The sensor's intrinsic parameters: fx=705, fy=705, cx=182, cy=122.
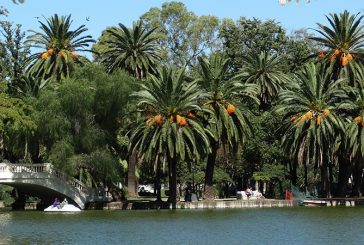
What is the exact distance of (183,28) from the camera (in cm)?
9806

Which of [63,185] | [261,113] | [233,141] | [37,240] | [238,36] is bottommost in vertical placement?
[37,240]

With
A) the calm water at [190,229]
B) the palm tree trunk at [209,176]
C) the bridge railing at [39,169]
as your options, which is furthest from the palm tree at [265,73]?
the calm water at [190,229]

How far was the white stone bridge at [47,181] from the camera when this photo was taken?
5409cm

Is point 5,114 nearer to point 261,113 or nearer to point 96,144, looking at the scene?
point 96,144

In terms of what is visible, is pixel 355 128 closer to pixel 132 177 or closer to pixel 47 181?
pixel 132 177

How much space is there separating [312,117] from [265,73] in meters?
13.3

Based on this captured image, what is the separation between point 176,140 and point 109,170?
6051 millimetres

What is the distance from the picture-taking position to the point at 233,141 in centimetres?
5800

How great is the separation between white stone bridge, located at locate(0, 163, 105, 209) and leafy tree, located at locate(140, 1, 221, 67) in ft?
139

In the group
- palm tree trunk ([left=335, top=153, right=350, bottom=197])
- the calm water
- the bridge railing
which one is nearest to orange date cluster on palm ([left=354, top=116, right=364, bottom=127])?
palm tree trunk ([left=335, top=153, right=350, bottom=197])

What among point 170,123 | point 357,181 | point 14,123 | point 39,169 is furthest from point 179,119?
point 357,181

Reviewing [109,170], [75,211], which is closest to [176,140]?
[109,170]

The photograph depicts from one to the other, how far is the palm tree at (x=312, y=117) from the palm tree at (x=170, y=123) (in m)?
10.3

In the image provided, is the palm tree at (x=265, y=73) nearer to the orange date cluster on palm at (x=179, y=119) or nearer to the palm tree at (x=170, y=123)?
the palm tree at (x=170, y=123)
